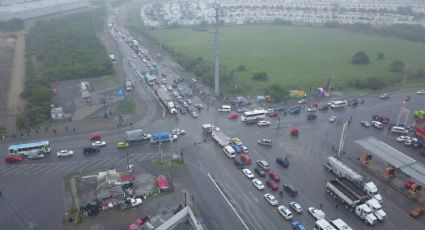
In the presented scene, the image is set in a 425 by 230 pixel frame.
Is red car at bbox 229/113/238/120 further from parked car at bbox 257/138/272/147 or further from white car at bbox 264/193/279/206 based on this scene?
white car at bbox 264/193/279/206

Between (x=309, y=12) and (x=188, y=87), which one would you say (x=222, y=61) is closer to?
(x=188, y=87)

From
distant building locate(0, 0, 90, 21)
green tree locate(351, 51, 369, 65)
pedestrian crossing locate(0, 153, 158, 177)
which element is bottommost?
pedestrian crossing locate(0, 153, 158, 177)

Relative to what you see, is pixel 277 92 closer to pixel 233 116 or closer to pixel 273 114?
pixel 273 114

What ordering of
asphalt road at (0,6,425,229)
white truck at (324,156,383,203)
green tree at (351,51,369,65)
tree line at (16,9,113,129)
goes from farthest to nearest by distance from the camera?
green tree at (351,51,369,65) → tree line at (16,9,113,129) → white truck at (324,156,383,203) → asphalt road at (0,6,425,229)

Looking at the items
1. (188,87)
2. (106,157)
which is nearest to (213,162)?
(106,157)

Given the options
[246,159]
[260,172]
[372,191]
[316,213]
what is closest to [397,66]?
[372,191]

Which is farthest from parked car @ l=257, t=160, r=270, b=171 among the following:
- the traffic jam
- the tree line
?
the tree line
